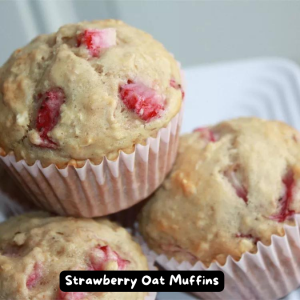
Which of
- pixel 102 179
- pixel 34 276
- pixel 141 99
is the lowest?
pixel 34 276

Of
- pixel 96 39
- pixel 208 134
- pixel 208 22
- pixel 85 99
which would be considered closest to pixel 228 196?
pixel 208 134

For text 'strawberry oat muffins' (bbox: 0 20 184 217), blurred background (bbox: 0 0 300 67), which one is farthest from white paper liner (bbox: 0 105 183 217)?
blurred background (bbox: 0 0 300 67)

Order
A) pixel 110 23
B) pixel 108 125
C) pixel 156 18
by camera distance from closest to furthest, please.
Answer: pixel 108 125 → pixel 110 23 → pixel 156 18

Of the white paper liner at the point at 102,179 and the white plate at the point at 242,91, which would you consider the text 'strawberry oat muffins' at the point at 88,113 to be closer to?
the white paper liner at the point at 102,179

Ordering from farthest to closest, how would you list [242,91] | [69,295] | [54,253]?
[242,91] → [54,253] → [69,295]

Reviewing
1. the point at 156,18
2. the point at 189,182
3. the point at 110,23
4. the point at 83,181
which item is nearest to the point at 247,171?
the point at 189,182

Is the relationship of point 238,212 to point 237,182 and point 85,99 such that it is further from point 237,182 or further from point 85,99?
point 85,99

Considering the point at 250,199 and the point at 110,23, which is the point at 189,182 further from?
the point at 110,23

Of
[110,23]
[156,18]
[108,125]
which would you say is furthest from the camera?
[156,18]
